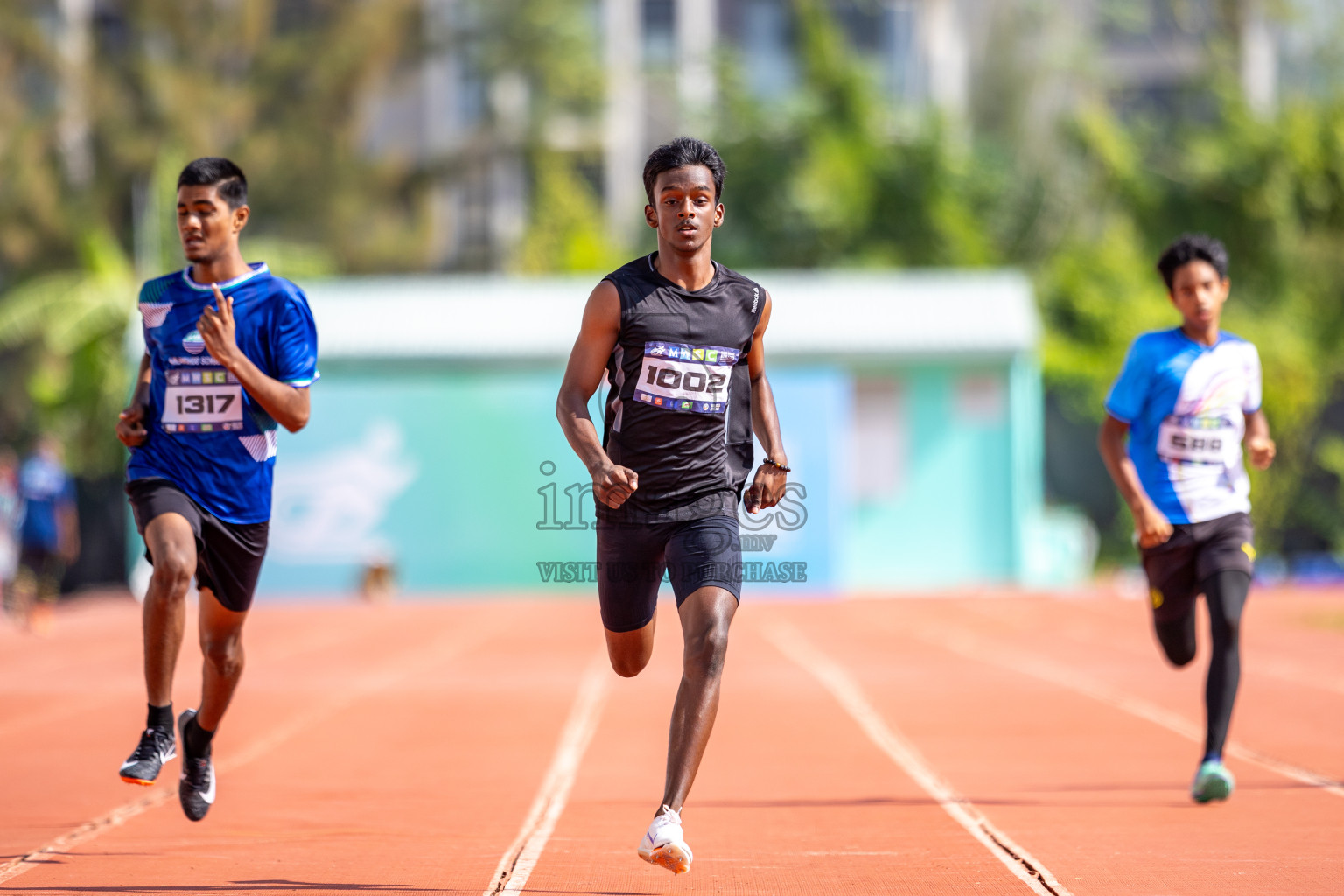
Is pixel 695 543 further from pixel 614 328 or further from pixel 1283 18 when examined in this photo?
pixel 1283 18

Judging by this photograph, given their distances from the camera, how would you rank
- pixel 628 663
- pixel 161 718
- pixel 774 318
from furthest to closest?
pixel 774 318 < pixel 161 718 < pixel 628 663

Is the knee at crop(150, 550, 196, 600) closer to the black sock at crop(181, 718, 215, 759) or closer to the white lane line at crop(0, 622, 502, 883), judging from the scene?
the black sock at crop(181, 718, 215, 759)

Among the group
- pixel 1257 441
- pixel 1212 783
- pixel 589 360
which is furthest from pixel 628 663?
pixel 1257 441

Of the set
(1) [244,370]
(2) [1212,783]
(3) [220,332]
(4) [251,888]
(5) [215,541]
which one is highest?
(3) [220,332]

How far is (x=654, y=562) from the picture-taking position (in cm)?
491

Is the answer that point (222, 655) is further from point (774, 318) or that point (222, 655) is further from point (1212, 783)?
point (774, 318)

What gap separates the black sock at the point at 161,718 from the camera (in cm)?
527

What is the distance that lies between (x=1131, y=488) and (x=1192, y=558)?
0.37 metres

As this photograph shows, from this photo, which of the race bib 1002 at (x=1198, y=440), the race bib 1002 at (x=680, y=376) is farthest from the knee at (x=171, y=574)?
the race bib 1002 at (x=1198, y=440)

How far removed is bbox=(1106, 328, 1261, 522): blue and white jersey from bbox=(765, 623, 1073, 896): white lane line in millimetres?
1427

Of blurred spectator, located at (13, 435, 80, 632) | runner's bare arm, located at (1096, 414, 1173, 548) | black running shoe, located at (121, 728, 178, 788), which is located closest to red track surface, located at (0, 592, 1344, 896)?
black running shoe, located at (121, 728, 178, 788)

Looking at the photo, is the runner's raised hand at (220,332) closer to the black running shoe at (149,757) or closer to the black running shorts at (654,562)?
the black running shoe at (149,757)

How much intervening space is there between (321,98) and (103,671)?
2868 centimetres

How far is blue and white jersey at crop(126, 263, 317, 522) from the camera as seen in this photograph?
17.6ft
